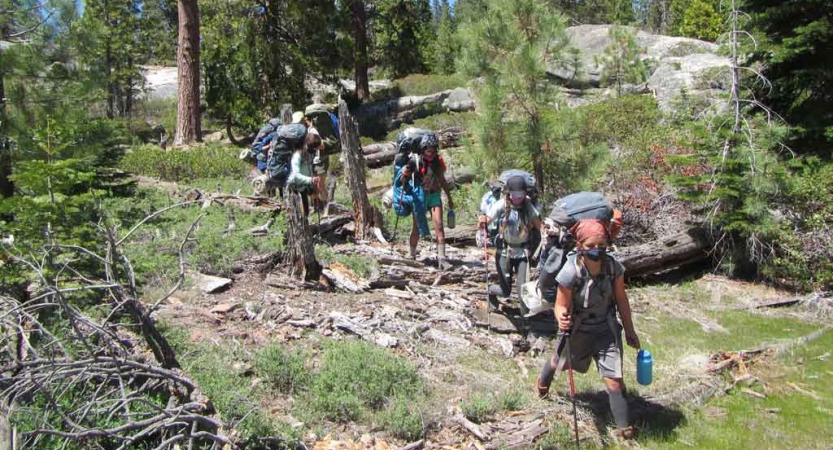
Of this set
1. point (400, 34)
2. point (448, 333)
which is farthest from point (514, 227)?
point (400, 34)

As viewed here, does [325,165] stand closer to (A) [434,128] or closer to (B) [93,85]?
(B) [93,85]

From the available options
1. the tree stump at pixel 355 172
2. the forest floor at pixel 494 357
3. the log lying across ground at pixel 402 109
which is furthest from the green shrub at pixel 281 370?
the log lying across ground at pixel 402 109

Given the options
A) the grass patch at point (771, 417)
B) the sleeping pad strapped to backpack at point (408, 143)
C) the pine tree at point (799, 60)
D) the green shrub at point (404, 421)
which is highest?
the pine tree at point (799, 60)

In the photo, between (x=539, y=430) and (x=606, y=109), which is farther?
(x=606, y=109)

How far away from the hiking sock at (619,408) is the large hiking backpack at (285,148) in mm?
5175

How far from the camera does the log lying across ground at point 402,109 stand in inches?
965

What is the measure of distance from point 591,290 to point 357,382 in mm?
2128

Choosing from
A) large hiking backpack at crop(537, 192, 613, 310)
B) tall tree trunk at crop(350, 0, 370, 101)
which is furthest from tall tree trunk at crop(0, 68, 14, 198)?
tall tree trunk at crop(350, 0, 370, 101)

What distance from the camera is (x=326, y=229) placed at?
33.7 feet

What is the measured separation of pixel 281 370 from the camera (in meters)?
5.63

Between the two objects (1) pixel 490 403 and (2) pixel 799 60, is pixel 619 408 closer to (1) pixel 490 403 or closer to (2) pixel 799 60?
(1) pixel 490 403

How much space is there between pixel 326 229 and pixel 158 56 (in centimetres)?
4490

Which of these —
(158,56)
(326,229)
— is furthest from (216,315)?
(158,56)

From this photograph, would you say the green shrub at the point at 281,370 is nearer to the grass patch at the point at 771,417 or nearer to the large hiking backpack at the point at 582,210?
the large hiking backpack at the point at 582,210
